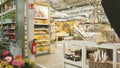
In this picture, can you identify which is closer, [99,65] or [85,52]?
[99,65]

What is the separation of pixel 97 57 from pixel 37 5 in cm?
464

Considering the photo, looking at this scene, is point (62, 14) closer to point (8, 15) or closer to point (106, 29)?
point (8, 15)

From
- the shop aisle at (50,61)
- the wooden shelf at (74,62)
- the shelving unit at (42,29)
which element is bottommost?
the shop aisle at (50,61)

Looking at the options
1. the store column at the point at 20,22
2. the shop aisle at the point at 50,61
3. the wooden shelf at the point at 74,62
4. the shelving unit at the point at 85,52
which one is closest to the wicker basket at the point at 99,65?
the shelving unit at the point at 85,52

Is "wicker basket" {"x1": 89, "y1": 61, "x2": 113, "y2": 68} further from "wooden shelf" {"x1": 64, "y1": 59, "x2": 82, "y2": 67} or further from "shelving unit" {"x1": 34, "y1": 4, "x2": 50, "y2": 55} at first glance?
"shelving unit" {"x1": 34, "y1": 4, "x2": 50, "y2": 55}

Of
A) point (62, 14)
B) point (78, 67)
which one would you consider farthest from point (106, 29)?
point (62, 14)

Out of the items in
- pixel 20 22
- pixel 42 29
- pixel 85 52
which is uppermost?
pixel 20 22

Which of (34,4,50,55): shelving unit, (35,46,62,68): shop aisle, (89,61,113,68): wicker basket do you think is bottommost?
(35,46,62,68): shop aisle

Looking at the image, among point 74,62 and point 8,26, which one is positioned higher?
point 8,26

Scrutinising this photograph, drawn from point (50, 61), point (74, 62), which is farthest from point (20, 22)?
point (50, 61)

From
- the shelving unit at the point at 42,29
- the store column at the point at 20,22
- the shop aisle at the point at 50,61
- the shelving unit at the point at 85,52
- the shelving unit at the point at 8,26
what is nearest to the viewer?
the shelving unit at the point at 85,52

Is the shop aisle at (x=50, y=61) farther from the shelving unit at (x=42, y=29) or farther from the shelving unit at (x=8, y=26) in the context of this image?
the shelving unit at (x=8, y=26)

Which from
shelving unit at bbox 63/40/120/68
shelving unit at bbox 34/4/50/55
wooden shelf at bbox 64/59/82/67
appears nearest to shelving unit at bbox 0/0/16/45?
shelving unit at bbox 34/4/50/55

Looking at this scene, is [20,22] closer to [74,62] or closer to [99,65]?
[74,62]
